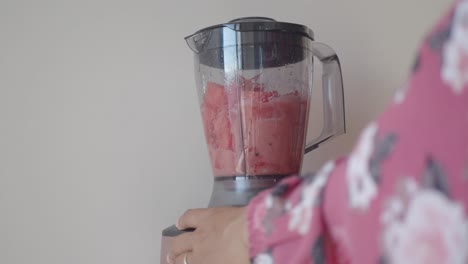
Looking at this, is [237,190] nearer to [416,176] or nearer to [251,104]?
[251,104]

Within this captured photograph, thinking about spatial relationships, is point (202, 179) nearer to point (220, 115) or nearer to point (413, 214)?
point (220, 115)

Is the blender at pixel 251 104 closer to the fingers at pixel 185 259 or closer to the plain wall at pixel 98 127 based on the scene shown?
the fingers at pixel 185 259

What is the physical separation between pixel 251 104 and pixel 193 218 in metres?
0.19

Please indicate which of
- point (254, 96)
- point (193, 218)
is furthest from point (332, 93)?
point (193, 218)

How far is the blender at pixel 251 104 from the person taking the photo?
0.76m

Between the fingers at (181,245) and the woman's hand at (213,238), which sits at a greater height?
the woman's hand at (213,238)

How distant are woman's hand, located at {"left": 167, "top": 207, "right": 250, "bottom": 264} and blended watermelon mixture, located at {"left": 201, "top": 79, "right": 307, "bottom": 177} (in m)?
0.11

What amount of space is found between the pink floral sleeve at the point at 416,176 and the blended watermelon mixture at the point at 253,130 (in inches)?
14.7

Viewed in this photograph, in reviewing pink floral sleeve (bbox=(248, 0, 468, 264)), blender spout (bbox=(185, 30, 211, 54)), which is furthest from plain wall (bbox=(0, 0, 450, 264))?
pink floral sleeve (bbox=(248, 0, 468, 264))

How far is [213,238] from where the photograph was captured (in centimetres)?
61

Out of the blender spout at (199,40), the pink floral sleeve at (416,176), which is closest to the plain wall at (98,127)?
the blender spout at (199,40)

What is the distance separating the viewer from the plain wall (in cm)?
88

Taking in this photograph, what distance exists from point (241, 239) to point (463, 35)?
0.29m

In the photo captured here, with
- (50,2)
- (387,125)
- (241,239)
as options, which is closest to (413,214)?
(387,125)
